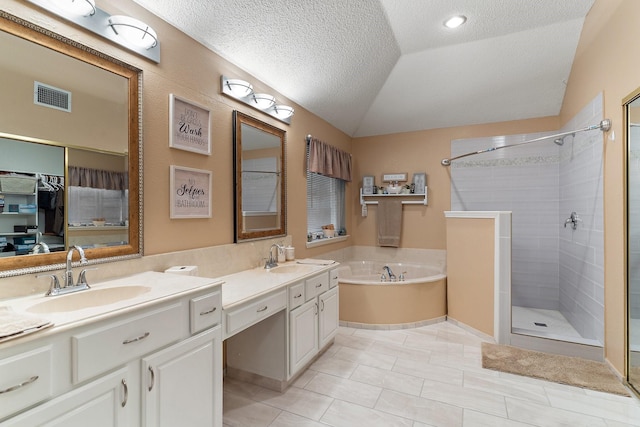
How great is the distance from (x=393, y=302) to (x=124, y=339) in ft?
8.95

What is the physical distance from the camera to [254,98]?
2.59 m

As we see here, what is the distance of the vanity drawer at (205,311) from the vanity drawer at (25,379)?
529 mm

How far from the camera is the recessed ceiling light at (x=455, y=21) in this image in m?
2.59

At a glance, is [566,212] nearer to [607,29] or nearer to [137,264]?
[607,29]

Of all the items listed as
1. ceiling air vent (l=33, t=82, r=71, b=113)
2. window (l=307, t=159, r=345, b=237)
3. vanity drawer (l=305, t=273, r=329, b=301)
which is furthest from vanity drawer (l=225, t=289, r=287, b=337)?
window (l=307, t=159, r=345, b=237)

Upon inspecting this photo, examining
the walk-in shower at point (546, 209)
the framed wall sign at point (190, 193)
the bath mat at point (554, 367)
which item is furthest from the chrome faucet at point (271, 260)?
the walk-in shower at point (546, 209)

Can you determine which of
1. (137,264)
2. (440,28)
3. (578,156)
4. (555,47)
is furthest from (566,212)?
(137,264)

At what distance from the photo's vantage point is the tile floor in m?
1.87

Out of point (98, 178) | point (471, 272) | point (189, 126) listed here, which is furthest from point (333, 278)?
point (98, 178)

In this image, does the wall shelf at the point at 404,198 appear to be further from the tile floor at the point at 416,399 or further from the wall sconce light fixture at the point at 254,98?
the tile floor at the point at 416,399

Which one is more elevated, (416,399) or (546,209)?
(546,209)

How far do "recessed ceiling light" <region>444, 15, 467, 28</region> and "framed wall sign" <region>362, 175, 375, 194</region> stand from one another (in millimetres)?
2242

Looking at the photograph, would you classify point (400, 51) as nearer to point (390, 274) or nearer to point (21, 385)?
point (390, 274)

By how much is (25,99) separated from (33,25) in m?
0.33
